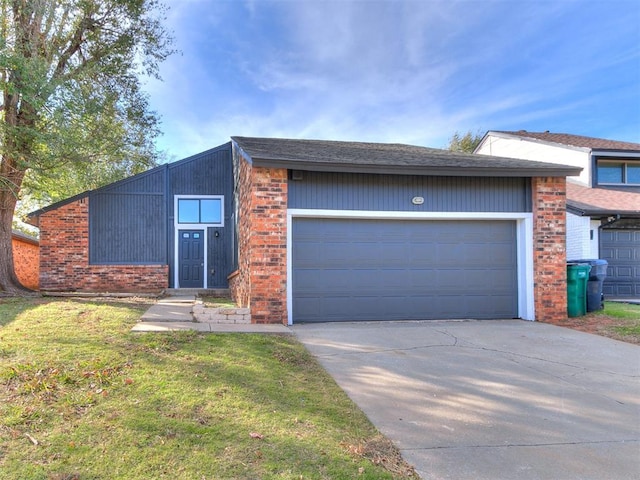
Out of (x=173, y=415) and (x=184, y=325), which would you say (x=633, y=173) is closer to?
(x=184, y=325)

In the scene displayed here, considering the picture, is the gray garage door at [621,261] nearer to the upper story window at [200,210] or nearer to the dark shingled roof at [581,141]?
the dark shingled roof at [581,141]

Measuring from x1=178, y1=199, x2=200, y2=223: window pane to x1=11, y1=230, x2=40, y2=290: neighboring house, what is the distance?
8.02 metres

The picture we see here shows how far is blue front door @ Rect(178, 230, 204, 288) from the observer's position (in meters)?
13.3

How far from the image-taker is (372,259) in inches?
315

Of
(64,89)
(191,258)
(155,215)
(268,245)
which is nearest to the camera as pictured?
(268,245)

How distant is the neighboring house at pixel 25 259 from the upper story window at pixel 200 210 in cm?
809

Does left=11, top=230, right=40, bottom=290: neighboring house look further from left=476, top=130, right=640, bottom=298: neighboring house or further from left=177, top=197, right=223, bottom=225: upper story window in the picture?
left=476, top=130, right=640, bottom=298: neighboring house

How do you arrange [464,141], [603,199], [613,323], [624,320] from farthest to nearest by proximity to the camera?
[464,141] < [603,199] < [624,320] < [613,323]

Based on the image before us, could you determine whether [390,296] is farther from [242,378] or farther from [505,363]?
[242,378]

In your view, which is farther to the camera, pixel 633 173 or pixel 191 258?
pixel 633 173

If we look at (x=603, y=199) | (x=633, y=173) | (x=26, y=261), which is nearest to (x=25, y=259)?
(x=26, y=261)

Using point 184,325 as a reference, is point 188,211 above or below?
above

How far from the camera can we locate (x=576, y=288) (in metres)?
8.45

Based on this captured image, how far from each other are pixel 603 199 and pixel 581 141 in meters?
4.14
